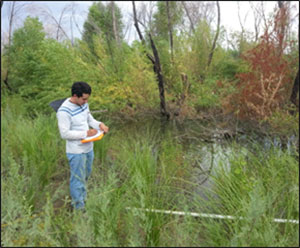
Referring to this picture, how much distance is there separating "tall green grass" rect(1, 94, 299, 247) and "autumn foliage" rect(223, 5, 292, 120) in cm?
345

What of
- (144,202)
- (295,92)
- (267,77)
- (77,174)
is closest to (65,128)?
(77,174)

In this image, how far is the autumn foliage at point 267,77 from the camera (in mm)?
6090

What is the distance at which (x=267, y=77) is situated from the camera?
634 cm

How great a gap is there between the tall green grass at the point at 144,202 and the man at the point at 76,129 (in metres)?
0.20

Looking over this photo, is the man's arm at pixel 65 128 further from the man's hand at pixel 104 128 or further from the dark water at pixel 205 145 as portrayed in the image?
the dark water at pixel 205 145

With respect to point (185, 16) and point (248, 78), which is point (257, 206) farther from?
point (185, 16)

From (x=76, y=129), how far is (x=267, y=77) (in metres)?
5.55

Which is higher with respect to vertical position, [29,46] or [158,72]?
[29,46]

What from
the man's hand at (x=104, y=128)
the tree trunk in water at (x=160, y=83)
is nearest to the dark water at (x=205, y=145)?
the tree trunk in water at (x=160, y=83)

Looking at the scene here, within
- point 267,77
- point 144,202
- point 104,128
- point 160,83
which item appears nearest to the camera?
point 144,202

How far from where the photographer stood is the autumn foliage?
240 inches

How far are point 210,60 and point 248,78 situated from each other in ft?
19.0

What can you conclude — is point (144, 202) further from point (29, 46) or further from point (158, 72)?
point (29, 46)

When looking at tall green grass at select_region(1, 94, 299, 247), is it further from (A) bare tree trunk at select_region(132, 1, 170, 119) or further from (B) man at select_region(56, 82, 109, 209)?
(A) bare tree trunk at select_region(132, 1, 170, 119)
